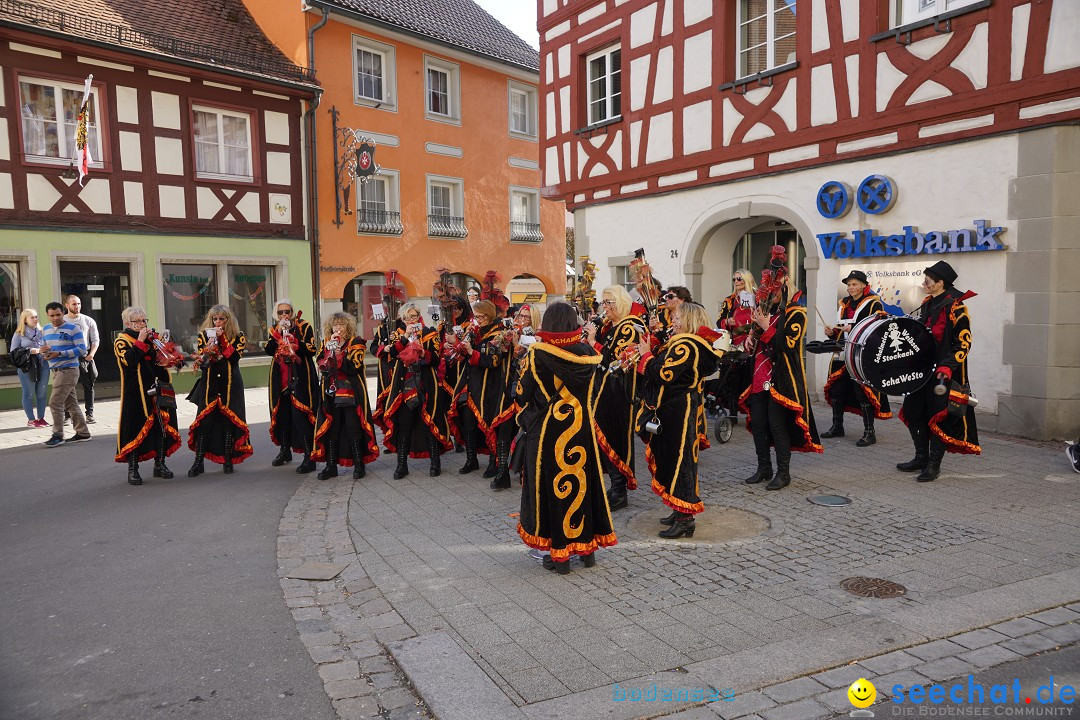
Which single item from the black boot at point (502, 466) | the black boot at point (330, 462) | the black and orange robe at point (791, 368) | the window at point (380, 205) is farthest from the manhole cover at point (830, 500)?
the window at point (380, 205)

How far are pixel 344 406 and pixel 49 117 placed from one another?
10039 millimetres

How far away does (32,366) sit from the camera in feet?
35.7

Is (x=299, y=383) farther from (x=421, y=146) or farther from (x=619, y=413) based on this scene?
(x=421, y=146)

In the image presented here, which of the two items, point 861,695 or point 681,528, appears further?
point 681,528

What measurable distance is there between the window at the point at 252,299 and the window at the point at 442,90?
645 centimetres

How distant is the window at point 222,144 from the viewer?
15688mm

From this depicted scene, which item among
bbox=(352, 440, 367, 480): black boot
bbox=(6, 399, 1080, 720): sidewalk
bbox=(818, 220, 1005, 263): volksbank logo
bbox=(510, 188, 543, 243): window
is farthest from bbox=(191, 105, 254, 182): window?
bbox=(818, 220, 1005, 263): volksbank logo

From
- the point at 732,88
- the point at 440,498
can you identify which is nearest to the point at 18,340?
the point at 440,498

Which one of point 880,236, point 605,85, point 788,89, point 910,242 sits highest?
point 605,85

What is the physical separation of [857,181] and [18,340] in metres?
11.2

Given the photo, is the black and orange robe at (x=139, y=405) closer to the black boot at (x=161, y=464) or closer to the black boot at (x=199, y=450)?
the black boot at (x=161, y=464)

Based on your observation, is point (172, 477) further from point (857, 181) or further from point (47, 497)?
point (857, 181)

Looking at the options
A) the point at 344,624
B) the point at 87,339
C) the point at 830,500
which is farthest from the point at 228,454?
the point at 830,500

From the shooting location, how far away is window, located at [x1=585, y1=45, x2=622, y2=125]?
14.1 meters
